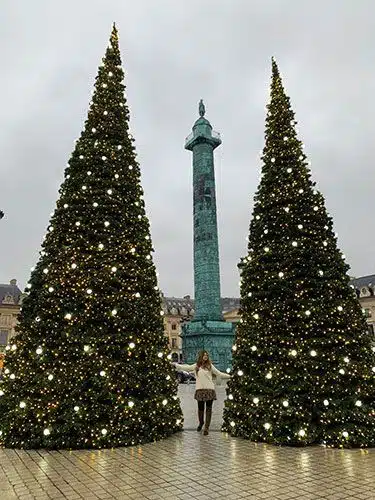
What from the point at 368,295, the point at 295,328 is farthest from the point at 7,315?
the point at 295,328

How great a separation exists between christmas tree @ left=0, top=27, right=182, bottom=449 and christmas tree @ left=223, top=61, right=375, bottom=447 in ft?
6.38

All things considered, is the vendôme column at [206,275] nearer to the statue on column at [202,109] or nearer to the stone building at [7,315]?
the statue on column at [202,109]

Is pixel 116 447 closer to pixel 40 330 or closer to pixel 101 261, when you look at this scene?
pixel 40 330

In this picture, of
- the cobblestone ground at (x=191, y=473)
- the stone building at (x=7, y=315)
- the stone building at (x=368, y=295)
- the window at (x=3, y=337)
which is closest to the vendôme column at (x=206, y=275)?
the cobblestone ground at (x=191, y=473)

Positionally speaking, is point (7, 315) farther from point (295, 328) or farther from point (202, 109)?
point (295, 328)

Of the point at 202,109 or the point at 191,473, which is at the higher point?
the point at 202,109

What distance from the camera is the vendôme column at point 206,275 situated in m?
30.2

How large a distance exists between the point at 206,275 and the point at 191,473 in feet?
82.7

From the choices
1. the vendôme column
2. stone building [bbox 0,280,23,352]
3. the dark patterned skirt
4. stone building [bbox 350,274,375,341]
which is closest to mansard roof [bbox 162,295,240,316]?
stone building [bbox 350,274,375,341]

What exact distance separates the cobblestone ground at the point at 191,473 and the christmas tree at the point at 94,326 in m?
0.57

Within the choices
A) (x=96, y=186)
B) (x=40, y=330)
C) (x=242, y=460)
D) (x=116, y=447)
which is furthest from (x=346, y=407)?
(x=96, y=186)

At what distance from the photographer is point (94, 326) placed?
8188 millimetres

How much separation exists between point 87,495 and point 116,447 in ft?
8.44

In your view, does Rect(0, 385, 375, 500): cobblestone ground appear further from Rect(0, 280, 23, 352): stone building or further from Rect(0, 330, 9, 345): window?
Rect(0, 280, 23, 352): stone building
